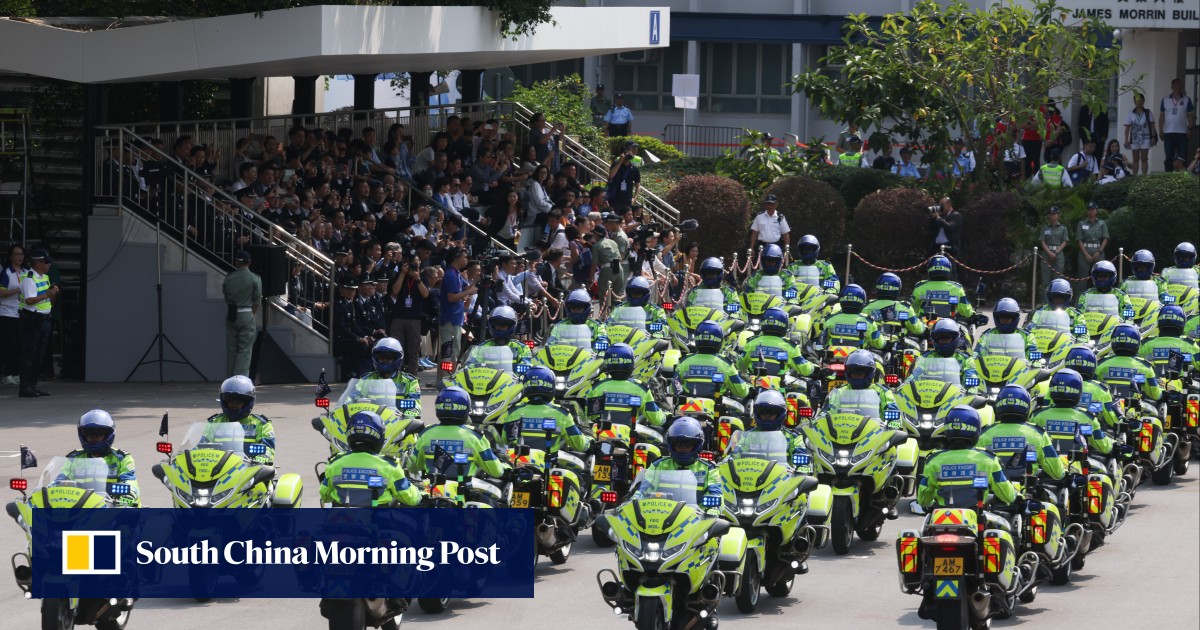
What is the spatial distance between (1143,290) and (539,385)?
10.5 meters

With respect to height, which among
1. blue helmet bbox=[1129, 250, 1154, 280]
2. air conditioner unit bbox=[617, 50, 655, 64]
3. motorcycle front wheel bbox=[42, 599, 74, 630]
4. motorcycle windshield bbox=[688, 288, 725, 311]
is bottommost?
motorcycle front wheel bbox=[42, 599, 74, 630]

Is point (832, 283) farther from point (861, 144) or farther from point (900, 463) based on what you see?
point (861, 144)

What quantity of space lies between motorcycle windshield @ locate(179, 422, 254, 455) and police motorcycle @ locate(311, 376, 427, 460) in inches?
59.7

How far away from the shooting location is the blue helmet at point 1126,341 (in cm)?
1922

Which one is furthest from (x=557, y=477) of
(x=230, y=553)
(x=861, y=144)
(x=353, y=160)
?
(x=861, y=144)

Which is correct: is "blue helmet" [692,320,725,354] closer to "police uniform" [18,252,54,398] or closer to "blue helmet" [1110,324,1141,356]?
"blue helmet" [1110,324,1141,356]

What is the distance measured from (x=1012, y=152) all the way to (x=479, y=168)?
35.5 feet

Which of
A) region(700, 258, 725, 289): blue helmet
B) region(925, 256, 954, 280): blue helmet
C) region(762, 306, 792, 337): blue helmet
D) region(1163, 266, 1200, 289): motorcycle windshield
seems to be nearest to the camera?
region(762, 306, 792, 337): blue helmet

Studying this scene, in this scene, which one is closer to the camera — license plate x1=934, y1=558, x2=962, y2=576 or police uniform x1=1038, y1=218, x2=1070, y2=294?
license plate x1=934, y1=558, x2=962, y2=576

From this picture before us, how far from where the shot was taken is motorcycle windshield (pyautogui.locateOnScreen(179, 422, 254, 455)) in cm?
1446

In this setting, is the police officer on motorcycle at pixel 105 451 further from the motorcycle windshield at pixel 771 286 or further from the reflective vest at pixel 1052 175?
the reflective vest at pixel 1052 175

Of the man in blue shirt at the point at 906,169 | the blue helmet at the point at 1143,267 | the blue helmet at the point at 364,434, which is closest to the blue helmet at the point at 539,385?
the blue helmet at the point at 364,434

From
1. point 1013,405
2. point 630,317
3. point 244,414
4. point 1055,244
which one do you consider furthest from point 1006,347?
point 1055,244

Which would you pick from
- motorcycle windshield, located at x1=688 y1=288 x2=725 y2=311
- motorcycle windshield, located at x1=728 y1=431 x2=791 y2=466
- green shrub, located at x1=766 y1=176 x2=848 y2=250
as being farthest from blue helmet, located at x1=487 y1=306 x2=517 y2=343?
green shrub, located at x1=766 y1=176 x2=848 y2=250
